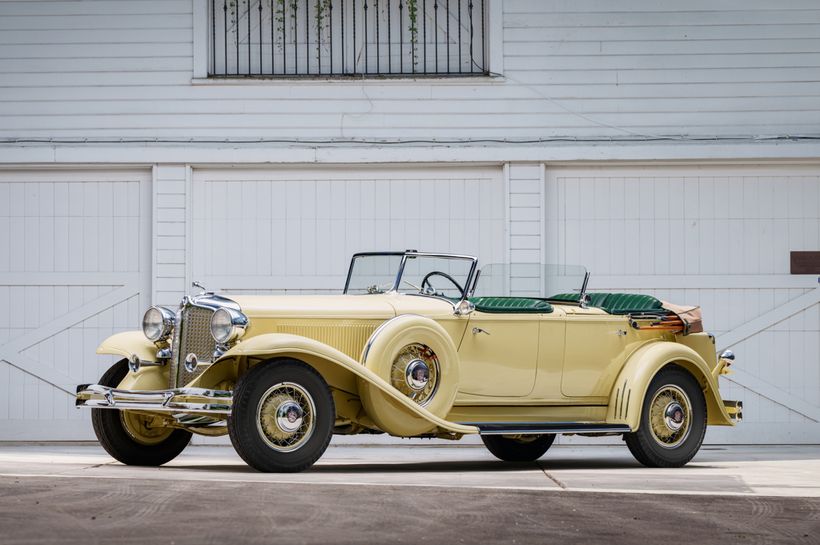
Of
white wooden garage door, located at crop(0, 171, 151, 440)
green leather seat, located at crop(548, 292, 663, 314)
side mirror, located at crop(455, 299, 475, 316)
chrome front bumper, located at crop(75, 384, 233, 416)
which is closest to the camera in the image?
chrome front bumper, located at crop(75, 384, 233, 416)

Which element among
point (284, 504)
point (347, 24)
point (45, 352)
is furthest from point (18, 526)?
point (347, 24)

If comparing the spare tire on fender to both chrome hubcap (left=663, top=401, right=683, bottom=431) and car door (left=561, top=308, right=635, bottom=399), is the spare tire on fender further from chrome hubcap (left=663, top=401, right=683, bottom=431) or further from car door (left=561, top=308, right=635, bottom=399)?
chrome hubcap (left=663, top=401, right=683, bottom=431)

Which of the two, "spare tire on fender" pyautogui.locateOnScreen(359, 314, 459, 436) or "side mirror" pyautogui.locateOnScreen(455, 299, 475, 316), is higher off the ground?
"side mirror" pyautogui.locateOnScreen(455, 299, 475, 316)

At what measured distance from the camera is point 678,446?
10.1 m

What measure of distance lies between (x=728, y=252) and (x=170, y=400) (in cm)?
732

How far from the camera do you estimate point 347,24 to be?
1381 cm

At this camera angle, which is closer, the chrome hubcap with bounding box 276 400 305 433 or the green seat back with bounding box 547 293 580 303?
the chrome hubcap with bounding box 276 400 305 433

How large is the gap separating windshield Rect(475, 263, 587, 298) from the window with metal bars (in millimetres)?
3994

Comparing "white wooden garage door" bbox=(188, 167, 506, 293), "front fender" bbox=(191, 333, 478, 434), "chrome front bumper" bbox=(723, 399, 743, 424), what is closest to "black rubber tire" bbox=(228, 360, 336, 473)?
"front fender" bbox=(191, 333, 478, 434)

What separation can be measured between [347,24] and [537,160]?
245 centimetres

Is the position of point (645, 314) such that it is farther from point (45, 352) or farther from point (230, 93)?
point (45, 352)

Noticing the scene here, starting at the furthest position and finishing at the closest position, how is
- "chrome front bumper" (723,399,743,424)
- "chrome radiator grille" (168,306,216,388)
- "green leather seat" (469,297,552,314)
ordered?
Answer: 1. "chrome front bumper" (723,399,743,424)
2. "green leather seat" (469,297,552,314)
3. "chrome radiator grille" (168,306,216,388)

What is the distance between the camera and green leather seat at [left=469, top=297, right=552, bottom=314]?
9.60 m

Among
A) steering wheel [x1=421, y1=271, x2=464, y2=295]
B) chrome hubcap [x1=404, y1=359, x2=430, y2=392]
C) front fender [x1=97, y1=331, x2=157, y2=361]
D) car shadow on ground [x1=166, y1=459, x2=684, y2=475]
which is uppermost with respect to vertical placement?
steering wheel [x1=421, y1=271, x2=464, y2=295]
